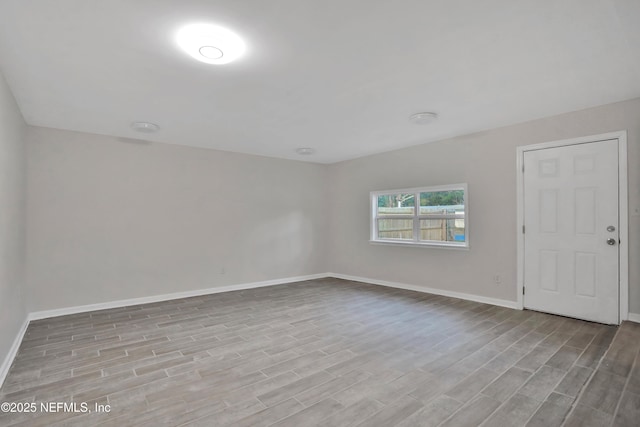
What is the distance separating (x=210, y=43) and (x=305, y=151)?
341cm

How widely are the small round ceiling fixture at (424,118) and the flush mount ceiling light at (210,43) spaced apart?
7.25 ft

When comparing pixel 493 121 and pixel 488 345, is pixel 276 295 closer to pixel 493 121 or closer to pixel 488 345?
pixel 488 345

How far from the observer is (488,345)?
116 inches

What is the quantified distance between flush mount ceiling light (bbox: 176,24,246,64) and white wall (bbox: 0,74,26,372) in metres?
1.65

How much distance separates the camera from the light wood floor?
6.27 ft

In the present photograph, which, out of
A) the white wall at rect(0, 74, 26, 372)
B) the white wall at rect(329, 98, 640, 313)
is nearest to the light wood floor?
the white wall at rect(0, 74, 26, 372)

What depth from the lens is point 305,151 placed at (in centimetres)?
556

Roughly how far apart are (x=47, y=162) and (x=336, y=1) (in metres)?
4.29

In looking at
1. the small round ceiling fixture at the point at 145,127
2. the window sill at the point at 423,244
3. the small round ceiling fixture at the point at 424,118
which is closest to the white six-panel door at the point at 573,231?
the window sill at the point at 423,244

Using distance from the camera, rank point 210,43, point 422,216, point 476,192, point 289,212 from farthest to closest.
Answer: point 289,212
point 422,216
point 476,192
point 210,43

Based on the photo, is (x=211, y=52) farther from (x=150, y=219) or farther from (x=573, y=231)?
(x=573, y=231)

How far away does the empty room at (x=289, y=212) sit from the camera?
6.53 feet

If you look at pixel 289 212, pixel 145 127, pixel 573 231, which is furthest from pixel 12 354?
pixel 573 231

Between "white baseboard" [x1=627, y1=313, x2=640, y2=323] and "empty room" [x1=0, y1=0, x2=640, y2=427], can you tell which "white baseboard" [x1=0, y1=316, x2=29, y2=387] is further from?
"white baseboard" [x1=627, y1=313, x2=640, y2=323]
